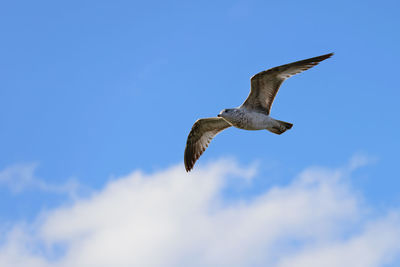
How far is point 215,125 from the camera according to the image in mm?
17500

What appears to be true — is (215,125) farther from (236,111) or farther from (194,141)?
(236,111)

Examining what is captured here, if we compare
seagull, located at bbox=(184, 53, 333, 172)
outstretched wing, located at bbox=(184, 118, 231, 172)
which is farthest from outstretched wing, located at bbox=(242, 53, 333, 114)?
outstretched wing, located at bbox=(184, 118, 231, 172)

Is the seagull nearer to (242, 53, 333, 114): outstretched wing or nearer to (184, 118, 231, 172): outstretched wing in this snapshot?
(242, 53, 333, 114): outstretched wing

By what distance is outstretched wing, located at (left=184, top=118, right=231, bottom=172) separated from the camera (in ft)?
57.1

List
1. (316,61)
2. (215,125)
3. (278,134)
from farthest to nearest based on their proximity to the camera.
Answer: (215,125) < (278,134) < (316,61)

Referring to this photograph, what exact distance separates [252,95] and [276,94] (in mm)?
658

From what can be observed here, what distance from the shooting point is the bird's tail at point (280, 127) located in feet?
49.9

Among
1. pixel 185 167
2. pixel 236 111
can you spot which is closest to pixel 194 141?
pixel 185 167

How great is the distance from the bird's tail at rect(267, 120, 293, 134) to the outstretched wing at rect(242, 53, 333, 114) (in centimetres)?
46

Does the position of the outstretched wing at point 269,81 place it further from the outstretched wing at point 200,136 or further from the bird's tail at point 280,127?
the outstretched wing at point 200,136

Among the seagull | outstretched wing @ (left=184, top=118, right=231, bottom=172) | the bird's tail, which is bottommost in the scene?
the bird's tail

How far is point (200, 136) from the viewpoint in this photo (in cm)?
1792

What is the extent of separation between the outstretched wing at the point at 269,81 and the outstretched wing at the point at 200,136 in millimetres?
2112

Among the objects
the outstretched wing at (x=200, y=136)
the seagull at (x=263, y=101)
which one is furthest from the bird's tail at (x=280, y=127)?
the outstretched wing at (x=200, y=136)
